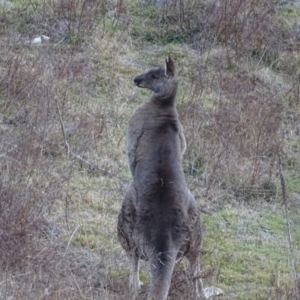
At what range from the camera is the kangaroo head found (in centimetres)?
739

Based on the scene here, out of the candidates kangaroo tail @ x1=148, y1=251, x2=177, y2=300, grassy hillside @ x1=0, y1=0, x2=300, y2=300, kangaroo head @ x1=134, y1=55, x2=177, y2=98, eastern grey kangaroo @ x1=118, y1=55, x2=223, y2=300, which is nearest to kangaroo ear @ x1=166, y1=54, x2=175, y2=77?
kangaroo head @ x1=134, y1=55, x2=177, y2=98

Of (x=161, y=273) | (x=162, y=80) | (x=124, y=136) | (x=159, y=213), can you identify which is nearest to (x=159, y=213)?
(x=159, y=213)

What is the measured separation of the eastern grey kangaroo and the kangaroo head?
37 cm

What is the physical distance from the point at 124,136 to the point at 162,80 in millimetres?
1794

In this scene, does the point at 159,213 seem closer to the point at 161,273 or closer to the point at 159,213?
the point at 159,213

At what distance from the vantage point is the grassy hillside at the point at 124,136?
693 centimetres

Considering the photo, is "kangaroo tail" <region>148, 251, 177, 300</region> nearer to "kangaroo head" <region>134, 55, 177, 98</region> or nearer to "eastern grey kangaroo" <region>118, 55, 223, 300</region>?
"eastern grey kangaroo" <region>118, 55, 223, 300</region>

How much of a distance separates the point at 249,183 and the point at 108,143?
4.21 feet

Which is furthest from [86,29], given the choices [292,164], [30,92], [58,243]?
[58,243]

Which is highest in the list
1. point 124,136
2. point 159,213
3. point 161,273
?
point 159,213

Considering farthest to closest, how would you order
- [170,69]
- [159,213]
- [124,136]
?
[124,136] → [170,69] → [159,213]

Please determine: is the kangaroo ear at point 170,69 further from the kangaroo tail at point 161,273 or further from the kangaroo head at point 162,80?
the kangaroo tail at point 161,273

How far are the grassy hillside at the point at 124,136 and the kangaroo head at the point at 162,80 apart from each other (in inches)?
41.8

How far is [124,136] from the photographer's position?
924 cm
